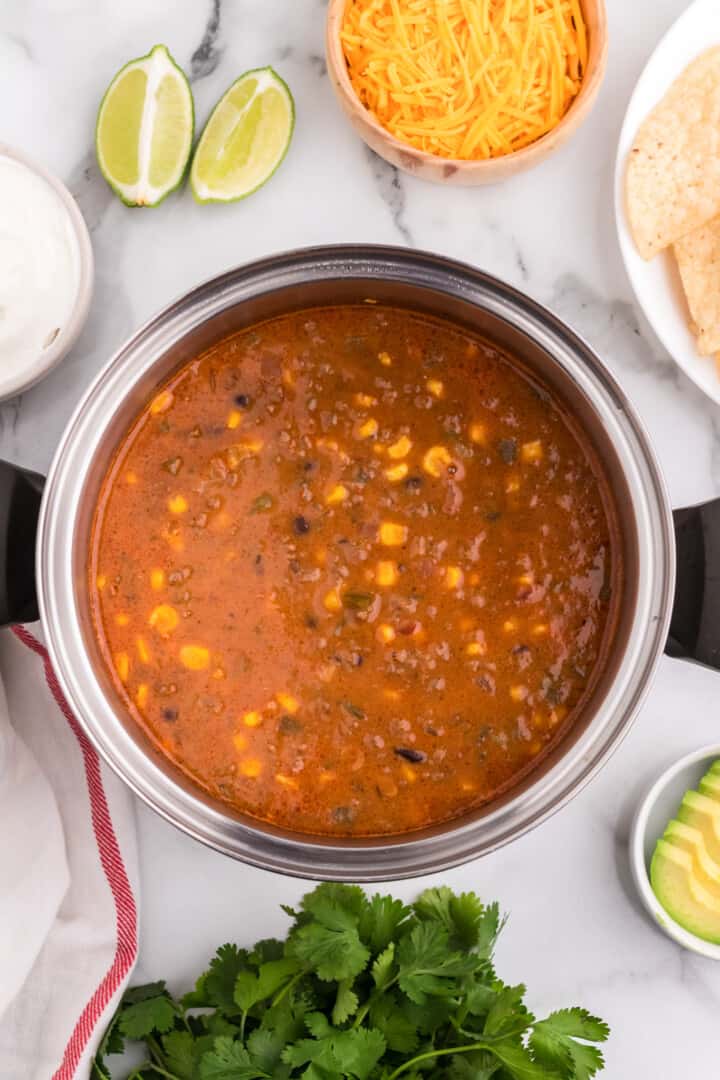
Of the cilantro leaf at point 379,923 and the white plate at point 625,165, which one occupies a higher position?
the white plate at point 625,165

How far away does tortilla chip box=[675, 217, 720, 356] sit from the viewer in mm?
2590

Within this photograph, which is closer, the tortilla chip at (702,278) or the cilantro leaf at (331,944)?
the cilantro leaf at (331,944)

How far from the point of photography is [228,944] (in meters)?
2.69

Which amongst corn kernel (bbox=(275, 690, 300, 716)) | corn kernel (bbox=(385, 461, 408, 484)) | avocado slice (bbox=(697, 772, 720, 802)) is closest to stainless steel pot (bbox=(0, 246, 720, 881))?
corn kernel (bbox=(275, 690, 300, 716))

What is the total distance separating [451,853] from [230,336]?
3.65 feet

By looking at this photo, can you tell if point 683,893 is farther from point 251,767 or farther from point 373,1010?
point 251,767

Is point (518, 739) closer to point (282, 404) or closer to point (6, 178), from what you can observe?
point (282, 404)

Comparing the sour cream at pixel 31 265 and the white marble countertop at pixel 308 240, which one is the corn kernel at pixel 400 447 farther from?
the sour cream at pixel 31 265

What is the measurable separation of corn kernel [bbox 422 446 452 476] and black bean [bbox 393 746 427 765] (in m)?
0.55

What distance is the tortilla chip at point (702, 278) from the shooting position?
8.50 feet

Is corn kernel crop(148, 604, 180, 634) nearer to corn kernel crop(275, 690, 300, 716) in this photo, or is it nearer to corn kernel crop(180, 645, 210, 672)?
corn kernel crop(180, 645, 210, 672)

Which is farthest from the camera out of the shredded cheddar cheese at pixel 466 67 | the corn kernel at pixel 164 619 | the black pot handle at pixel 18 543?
the shredded cheddar cheese at pixel 466 67

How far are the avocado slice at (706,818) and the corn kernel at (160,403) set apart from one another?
1.48 m

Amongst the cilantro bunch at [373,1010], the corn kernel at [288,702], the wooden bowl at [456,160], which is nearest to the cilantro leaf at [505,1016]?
the cilantro bunch at [373,1010]
